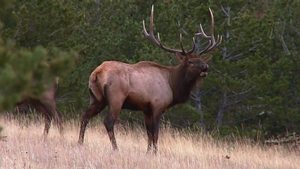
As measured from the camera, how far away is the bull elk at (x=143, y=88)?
9.99 meters

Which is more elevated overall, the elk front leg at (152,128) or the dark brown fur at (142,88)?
the dark brown fur at (142,88)

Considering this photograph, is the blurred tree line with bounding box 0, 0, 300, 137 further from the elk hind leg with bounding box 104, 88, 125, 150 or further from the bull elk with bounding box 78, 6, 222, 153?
the elk hind leg with bounding box 104, 88, 125, 150

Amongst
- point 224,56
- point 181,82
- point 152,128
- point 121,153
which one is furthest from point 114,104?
point 224,56

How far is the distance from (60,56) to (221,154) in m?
7.79

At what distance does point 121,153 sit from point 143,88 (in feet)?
4.63

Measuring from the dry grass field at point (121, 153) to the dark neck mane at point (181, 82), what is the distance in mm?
764

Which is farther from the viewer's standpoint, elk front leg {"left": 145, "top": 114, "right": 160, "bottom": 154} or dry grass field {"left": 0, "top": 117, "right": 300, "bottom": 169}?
elk front leg {"left": 145, "top": 114, "right": 160, "bottom": 154}

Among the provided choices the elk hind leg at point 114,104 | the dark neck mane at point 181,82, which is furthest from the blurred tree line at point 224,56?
the elk hind leg at point 114,104

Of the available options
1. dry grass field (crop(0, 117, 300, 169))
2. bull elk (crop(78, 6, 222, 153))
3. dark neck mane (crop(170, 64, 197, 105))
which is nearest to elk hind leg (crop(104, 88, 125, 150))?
bull elk (crop(78, 6, 222, 153))

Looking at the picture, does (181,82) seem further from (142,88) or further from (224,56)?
(224,56)

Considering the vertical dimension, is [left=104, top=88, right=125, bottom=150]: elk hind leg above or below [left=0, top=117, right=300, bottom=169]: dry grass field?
above

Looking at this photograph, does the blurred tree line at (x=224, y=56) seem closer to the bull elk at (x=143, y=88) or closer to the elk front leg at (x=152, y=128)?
the bull elk at (x=143, y=88)

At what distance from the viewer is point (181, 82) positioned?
10.9 meters

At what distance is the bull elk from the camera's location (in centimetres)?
999
